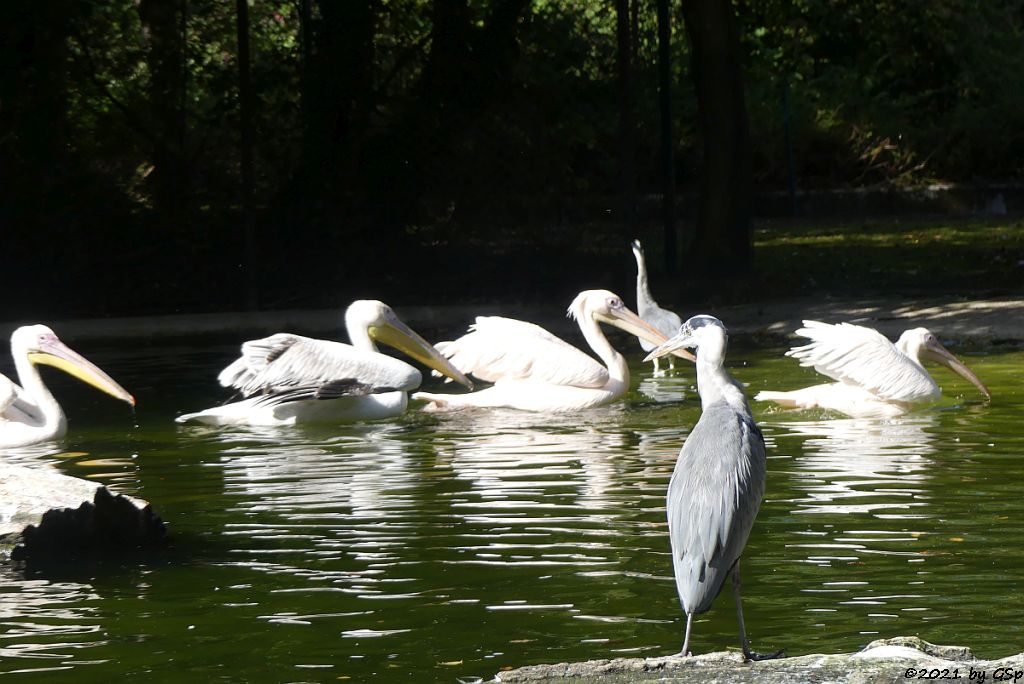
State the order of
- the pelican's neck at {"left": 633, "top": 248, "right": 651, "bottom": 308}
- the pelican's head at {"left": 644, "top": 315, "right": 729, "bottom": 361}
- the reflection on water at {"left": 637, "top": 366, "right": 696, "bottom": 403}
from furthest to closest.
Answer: the pelican's neck at {"left": 633, "top": 248, "right": 651, "bottom": 308} → the reflection on water at {"left": 637, "top": 366, "right": 696, "bottom": 403} → the pelican's head at {"left": 644, "top": 315, "right": 729, "bottom": 361}

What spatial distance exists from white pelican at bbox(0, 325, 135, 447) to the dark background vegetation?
5223mm

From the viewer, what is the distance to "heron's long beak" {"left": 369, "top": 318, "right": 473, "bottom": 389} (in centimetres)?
1032

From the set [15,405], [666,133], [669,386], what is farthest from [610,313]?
[666,133]

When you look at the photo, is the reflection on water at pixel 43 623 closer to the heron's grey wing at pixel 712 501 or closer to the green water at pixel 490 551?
the green water at pixel 490 551

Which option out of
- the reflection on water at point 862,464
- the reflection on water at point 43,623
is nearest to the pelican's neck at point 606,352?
the reflection on water at point 862,464

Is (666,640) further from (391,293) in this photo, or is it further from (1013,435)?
(391,293)

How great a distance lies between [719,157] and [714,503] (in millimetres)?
11083

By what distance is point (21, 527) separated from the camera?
586 cm

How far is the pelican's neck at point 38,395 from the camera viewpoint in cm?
857

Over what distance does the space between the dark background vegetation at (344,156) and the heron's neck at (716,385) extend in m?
9.33

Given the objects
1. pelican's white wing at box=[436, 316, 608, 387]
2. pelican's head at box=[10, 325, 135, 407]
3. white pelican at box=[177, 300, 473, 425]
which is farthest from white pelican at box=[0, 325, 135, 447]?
pelican's white wing at box=[436, 316, 608, 387]

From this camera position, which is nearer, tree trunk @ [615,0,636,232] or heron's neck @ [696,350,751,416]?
heron's neck @ [696,350,751,416]

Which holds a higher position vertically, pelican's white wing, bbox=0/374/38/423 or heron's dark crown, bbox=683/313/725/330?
heron's dark crown, bbox=683/313/725/330

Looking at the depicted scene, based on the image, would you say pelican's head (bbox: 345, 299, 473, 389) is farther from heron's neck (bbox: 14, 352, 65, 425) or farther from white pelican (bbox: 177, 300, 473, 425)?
heron's neck (bbox: 14, 352, 65, 425)
